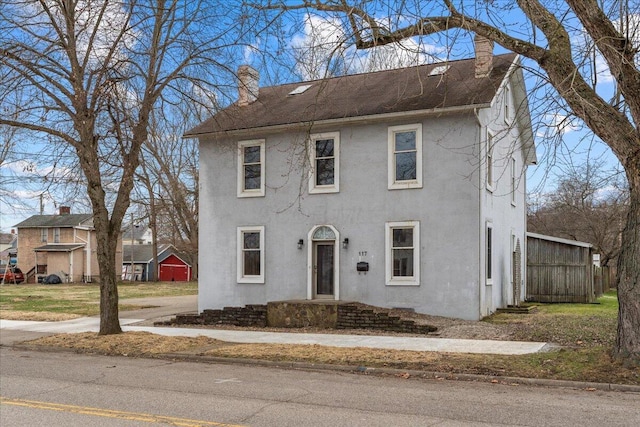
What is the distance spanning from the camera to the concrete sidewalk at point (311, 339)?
13.4 m

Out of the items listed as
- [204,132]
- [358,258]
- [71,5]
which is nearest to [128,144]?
[71,5]

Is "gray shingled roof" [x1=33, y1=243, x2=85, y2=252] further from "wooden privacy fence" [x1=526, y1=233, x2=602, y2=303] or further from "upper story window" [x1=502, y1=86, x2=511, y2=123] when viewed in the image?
"upper story window" [x1=502, y1=86, x2=511, y2=123]

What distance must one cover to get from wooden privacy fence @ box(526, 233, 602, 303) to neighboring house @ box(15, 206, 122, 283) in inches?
1681

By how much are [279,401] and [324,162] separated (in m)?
13.1

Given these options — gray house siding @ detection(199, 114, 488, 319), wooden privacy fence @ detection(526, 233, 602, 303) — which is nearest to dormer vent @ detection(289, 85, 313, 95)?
gray house siding @ detection(199, 114, 488, 319)

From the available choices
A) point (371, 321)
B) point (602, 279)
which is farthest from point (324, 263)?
point (602, 279)

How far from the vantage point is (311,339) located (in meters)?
15.6

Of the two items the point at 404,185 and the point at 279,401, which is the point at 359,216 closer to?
the point at 404,185

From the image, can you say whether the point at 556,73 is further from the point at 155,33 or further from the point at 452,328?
the point at 155,33

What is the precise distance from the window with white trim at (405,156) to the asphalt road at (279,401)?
30.8 feet

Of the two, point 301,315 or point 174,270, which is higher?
point 174,270

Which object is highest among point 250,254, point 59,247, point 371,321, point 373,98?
point 373,98

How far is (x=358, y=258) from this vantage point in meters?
20.2

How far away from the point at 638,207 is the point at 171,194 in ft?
120
